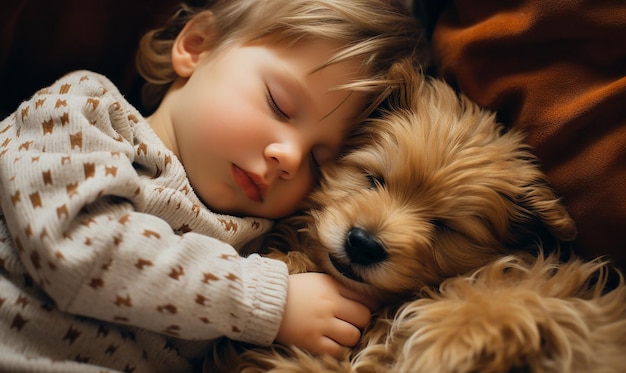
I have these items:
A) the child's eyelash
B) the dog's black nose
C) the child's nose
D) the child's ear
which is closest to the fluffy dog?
the dog's black nose

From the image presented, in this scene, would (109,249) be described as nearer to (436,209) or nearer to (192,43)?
(436,209)

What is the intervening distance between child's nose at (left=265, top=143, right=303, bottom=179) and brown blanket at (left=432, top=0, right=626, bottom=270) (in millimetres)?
436

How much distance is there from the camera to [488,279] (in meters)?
1.18

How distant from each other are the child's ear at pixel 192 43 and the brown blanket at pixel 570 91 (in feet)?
2.32

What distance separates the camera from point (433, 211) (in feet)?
4.15

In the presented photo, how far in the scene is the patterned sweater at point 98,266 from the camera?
1.03 metres

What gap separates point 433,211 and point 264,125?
42 cm

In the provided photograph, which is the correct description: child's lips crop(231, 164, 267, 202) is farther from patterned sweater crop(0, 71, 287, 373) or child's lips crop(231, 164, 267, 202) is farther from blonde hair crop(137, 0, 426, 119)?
blonde hair crop(137, 0, 426, 119)

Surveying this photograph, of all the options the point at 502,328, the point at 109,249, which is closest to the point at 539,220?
the point at 502,328

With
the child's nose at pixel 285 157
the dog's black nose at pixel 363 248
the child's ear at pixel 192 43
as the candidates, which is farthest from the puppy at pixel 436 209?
the child's ear at pixel 192 43

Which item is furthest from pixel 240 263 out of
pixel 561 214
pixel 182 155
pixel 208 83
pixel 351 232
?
pixel 561 214

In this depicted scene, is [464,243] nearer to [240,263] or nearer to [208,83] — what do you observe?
[240,263]

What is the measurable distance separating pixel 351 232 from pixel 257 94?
40cm

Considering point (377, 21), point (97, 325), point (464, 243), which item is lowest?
point (97, 325)
